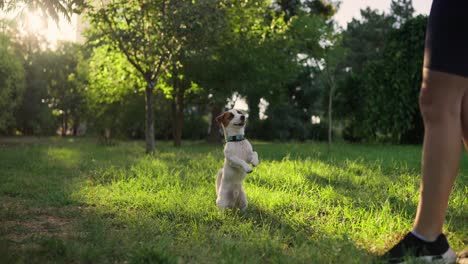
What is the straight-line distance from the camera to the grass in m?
3.28

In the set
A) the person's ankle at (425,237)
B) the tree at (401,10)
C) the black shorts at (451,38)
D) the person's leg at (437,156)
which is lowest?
the person's ankle at (425,237)

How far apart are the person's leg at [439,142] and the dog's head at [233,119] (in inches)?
85.9

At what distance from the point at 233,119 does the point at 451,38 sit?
242 cm

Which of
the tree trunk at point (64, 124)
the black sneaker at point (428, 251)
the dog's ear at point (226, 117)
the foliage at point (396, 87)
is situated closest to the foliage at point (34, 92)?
the tree trunk at point (64, 124)

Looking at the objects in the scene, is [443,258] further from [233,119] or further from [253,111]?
[253,111]

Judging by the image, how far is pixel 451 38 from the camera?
8.49 feet

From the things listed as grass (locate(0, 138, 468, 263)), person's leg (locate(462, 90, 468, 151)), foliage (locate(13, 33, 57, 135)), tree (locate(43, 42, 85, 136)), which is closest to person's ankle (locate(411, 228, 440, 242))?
grass (locate(0, 138, 468, 263))

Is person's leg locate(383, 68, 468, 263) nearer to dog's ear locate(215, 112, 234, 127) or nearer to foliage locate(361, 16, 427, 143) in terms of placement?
dog's ear locate(215, 112, 234, 127)

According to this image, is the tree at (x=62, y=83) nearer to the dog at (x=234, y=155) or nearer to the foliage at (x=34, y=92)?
the foliage at (x=34, y=92)

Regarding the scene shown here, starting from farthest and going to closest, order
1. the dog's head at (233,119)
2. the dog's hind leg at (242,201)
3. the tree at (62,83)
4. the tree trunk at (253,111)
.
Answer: the tree at (62,83), the tree trunk at (253,111), the dog's hind leg at (242,201), the dog's head at (233,119)

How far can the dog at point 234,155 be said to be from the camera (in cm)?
461

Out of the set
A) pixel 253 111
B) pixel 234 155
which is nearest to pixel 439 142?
pixel 234 155

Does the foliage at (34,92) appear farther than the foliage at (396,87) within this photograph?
Yes

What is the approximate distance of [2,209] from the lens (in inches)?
204
